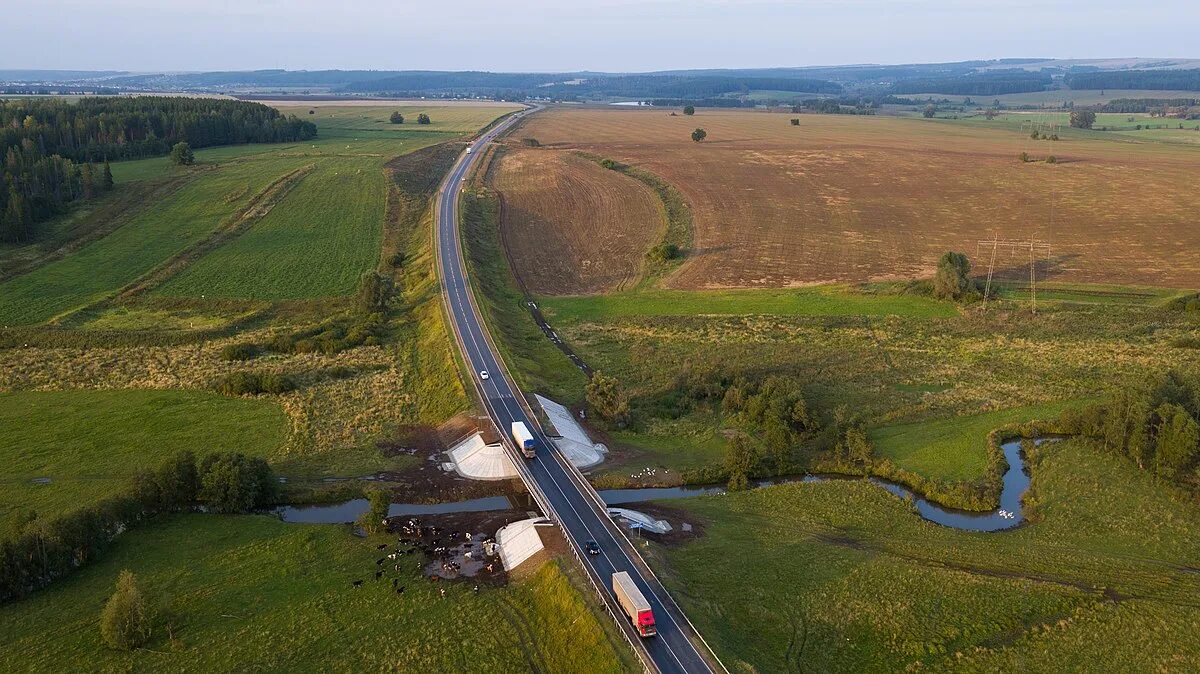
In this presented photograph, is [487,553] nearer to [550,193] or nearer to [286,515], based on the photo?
[286,515]

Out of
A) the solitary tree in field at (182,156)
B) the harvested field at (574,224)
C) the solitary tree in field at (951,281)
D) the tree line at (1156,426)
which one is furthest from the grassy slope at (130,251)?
the tree line at (1156,426)

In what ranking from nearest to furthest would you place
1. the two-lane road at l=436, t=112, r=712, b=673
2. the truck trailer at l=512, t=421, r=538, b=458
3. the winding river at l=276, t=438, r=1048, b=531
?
the two-lane road at l=436, t=112, r=712, b=673
the winding river at l=276, t=438, r=1048, b=531
the truck trailer at l=512, t=421, r=538, b=458

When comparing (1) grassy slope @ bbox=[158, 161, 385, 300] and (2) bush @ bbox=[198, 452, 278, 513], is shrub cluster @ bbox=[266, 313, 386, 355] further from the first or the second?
(2) bush @ bbox=[198, 452, 278, 513]

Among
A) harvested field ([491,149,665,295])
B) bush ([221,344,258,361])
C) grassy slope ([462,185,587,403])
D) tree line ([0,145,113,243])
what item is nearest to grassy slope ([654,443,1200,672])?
grassy slope ([462,185,587,403])

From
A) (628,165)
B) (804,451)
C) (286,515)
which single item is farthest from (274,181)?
(804,451)

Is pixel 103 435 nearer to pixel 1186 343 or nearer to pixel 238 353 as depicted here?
pixel 238 353

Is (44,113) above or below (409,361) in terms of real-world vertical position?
above

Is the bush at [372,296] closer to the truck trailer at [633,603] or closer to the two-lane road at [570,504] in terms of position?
the two-lane road at [570,504]
